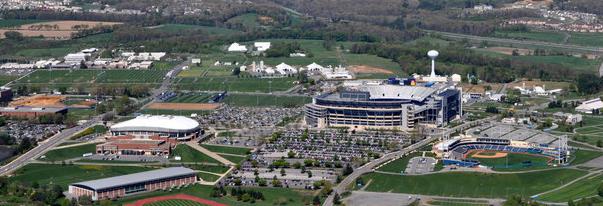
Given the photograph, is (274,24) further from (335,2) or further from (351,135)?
(351,135)

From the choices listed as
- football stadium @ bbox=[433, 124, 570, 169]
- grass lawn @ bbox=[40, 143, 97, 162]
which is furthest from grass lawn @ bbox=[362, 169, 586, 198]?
grass lawn @ bbox=[40, 143, 97, 162]

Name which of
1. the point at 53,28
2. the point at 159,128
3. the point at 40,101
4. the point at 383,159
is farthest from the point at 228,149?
the point at 53,28

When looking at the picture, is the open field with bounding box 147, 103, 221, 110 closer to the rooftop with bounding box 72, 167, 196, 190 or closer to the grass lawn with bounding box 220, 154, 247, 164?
the grass lawn with bounding box 220, 154, 247, 164

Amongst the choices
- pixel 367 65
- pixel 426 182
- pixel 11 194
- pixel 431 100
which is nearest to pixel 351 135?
pixel 431 100

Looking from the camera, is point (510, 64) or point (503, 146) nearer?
point (503, 146)

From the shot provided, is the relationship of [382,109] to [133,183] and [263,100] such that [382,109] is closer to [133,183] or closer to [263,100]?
[263,100]

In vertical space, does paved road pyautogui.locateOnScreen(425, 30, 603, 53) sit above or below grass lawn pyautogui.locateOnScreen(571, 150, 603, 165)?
below

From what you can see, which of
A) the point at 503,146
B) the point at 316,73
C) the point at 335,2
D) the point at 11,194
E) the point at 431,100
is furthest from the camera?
the point at 335,2
